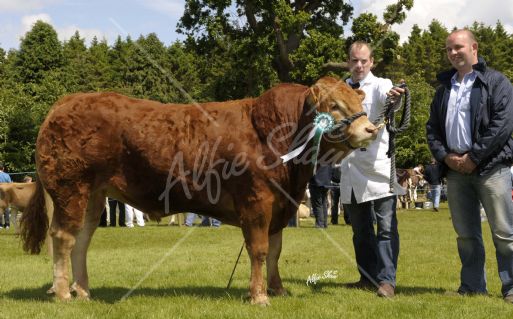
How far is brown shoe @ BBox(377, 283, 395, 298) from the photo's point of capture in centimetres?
662

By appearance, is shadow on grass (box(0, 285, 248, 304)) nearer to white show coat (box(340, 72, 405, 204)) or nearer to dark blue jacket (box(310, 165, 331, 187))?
white show coat (box(340, 72, 405, 204))

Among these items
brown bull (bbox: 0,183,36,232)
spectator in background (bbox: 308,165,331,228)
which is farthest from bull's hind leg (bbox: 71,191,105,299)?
brown bull (bbox: 0,183,36,232)

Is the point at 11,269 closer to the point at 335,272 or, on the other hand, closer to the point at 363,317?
the point at 335,272

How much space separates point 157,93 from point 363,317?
166ft

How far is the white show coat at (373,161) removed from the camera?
6828mm

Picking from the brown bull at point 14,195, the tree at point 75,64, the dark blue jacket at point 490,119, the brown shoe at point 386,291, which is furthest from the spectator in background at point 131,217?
the tree at point 75,64

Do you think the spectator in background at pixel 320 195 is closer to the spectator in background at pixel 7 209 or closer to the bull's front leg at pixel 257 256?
the spectator in background at pixel 7 209

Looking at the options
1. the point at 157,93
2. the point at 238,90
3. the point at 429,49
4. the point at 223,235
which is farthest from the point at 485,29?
the point at 223,235

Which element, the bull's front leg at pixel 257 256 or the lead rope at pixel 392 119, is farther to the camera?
the lead rope at pixel 392 119

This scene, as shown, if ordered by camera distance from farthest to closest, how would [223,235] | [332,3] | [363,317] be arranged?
A: [332,3] → [223,235] → [363,317]

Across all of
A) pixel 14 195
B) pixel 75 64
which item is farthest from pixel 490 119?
pixel 75 64

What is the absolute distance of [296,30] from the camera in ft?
109

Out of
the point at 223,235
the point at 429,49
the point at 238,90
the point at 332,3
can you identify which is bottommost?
the point at 223,235

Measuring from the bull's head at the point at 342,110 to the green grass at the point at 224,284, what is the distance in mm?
1625
